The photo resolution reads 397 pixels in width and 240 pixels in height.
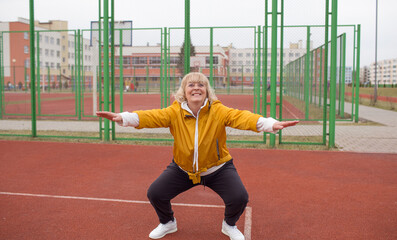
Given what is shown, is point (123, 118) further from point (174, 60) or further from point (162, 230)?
point (174, 60)

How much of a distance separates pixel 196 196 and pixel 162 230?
4.47 feet

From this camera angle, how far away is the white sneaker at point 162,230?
374cm

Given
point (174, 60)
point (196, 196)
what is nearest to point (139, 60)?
point (174, 60)

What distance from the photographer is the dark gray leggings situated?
11.7ft

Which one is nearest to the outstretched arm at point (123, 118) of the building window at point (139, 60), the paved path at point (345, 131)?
the paved path at point (345, 131)

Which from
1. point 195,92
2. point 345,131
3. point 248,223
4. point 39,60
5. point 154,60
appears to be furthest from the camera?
point 39,60

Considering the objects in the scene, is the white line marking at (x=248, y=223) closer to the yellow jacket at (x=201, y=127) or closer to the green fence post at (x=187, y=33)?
the yellow jacket at (x=201, y=127)

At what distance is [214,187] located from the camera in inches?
147

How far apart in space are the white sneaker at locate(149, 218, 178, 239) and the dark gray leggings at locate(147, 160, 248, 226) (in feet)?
0.21

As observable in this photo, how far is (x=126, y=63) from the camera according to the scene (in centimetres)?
1473

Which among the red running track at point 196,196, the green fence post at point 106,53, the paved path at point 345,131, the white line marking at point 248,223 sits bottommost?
the white line marking at point 248,223

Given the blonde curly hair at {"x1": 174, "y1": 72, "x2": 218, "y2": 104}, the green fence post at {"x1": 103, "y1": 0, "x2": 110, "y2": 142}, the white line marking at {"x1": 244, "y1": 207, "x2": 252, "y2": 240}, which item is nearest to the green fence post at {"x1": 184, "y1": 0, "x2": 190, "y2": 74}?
the green fence post at {"x1": 103, "y1": 0, "x2": 110, "y2": 142}

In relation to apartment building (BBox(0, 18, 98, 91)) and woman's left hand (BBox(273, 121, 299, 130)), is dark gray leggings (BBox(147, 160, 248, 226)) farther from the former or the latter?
apartment building (BBox(0, 18, 98, 91))

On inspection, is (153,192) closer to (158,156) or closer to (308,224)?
(308,224)
